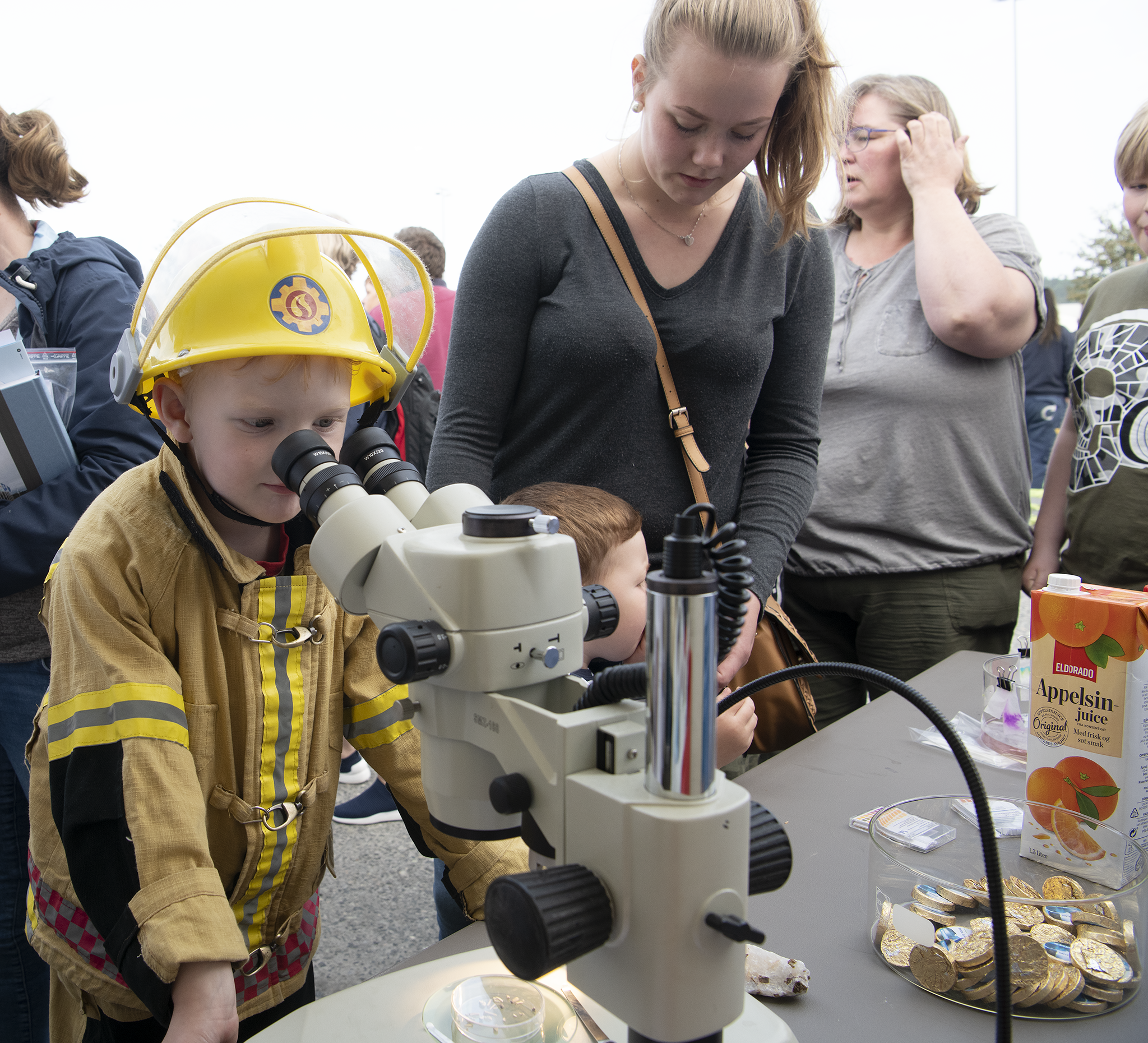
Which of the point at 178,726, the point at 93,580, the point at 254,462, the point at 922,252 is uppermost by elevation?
the point at 922,252

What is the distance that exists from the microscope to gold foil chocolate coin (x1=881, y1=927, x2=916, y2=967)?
333 millimetres

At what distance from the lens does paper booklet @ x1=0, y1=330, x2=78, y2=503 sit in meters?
1.23

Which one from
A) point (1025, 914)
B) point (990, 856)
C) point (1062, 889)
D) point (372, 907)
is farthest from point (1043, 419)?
point (990, 856)

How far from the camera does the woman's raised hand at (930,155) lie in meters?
1.83

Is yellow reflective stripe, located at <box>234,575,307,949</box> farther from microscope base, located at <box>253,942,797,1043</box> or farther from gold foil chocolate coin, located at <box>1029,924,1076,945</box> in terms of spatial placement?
gold foil chocolate coin, located at <box>1029,924,1076,945</box>

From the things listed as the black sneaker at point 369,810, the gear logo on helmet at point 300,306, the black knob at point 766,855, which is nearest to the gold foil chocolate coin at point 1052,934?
the black knob at point 766,855

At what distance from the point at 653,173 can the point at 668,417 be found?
1.15 feet

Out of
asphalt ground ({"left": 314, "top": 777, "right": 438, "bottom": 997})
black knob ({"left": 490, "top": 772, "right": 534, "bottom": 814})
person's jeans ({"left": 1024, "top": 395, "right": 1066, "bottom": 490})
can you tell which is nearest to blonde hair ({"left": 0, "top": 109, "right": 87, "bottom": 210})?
asphalt ground ({"left": 314, "top": 777, "right": 438, "bottom": 997})

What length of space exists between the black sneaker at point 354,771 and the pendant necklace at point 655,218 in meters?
2.28

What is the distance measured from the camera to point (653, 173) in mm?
1264

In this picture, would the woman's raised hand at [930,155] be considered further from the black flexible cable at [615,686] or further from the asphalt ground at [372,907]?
the asphalt ground at [372,907]

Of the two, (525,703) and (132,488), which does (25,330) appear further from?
(525,703)

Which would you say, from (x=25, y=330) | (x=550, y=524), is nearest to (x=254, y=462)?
(x=550, y=524)

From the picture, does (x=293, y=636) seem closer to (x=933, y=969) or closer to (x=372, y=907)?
(x=933, y=969)
